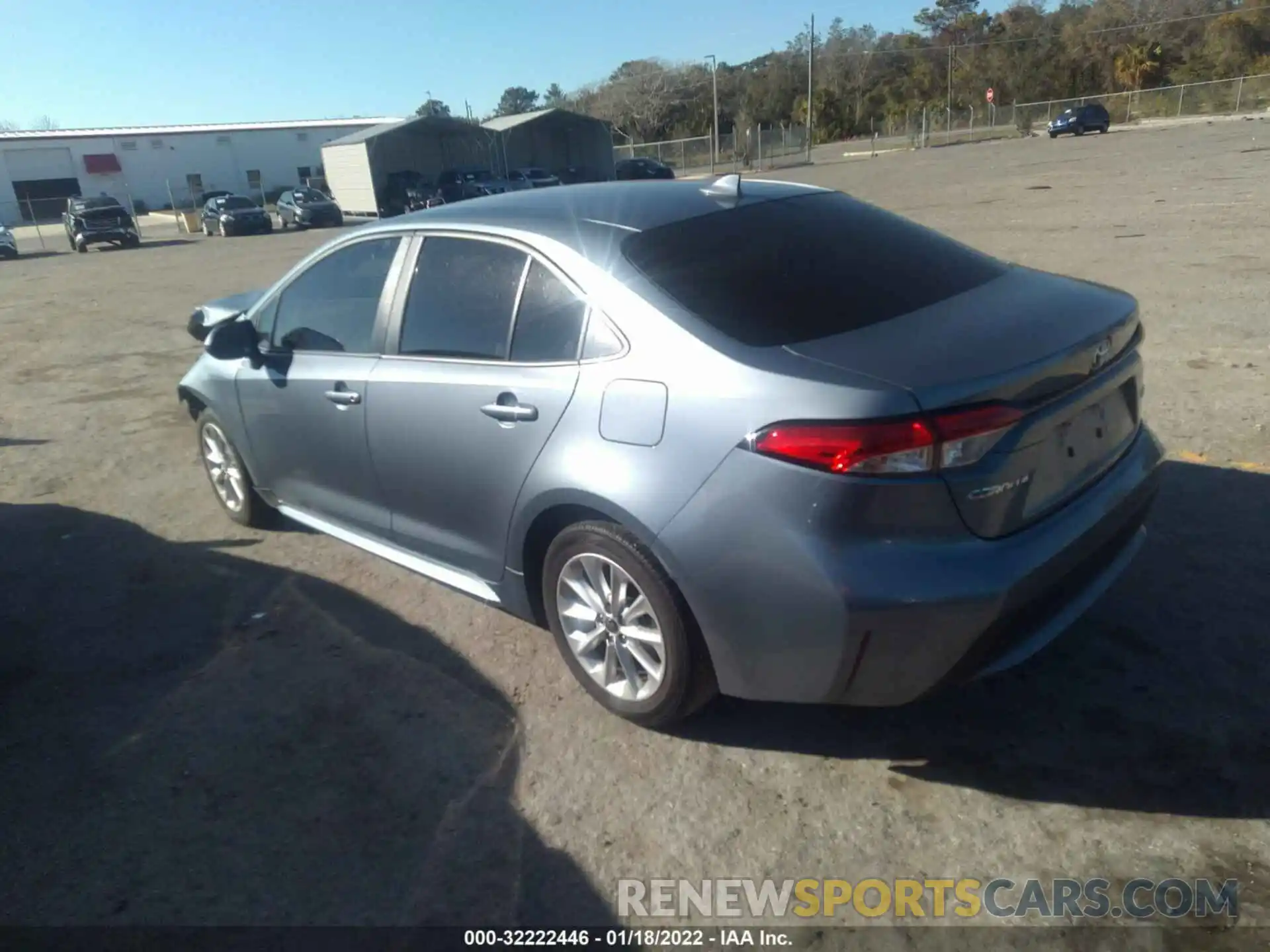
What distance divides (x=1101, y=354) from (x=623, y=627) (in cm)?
172

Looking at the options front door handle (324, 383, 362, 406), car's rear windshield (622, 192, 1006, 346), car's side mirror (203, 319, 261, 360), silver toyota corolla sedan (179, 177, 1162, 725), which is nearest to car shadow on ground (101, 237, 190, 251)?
car's side mirror (203, 319, 261, 360)

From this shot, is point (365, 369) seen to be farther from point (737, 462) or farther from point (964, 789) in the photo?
point (964, 789)

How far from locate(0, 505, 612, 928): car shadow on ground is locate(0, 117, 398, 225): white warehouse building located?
200 ft

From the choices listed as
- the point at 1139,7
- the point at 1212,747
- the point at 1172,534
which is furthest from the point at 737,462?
the point at 1139,7

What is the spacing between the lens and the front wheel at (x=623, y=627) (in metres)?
2.91

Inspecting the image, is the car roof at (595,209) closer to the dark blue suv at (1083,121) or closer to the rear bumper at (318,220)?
the rear bumper at (318,220)

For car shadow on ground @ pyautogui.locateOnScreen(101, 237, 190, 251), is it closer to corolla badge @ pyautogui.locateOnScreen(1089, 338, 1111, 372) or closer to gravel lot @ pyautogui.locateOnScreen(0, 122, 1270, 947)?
gravel lot @ pyautogui.locateOnScreen(0, 122, 1270, 947)

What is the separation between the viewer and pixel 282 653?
3.94m

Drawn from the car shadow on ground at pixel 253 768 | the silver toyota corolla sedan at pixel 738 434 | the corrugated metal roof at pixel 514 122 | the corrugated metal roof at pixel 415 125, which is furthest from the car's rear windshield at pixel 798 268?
the corrugated metal roof at pixel 514 122

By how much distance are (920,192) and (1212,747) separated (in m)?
22.9

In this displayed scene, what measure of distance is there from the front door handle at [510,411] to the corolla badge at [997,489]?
1.41 meters

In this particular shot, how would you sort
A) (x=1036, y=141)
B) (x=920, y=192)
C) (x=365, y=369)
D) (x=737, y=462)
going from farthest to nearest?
(x=1036, y=141) < (x=920, y=192) < (x=365, y=369) < (x=737, y=462)

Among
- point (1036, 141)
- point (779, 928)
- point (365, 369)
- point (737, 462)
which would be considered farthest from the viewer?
point (1036, 141)

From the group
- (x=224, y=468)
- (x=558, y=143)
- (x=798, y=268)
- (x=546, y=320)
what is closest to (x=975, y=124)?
(x=558, y=143)
